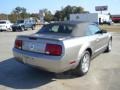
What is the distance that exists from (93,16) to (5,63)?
62.2 m

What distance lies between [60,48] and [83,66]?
1351 mm

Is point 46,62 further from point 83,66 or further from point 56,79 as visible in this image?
point 83,66

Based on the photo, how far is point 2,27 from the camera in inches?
1305

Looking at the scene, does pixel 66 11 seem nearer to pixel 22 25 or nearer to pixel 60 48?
pixel 22 25

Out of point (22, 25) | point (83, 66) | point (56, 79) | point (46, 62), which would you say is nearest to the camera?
point (46, 62)

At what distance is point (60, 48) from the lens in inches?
238

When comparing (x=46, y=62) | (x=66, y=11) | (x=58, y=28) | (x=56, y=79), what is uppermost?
(x=66, y=11)

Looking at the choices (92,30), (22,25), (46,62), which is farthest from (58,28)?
(22,25)

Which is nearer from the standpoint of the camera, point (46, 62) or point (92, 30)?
point (46, 62)

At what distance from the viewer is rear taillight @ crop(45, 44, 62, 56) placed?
6.04 metres

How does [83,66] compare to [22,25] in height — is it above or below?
below

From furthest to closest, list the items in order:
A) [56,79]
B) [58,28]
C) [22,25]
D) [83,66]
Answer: [22,25], [58,28], [83,66], [56,79]

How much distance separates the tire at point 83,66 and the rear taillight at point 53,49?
1015 mm

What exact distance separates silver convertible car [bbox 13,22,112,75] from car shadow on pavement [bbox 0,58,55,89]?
1.54 feet
